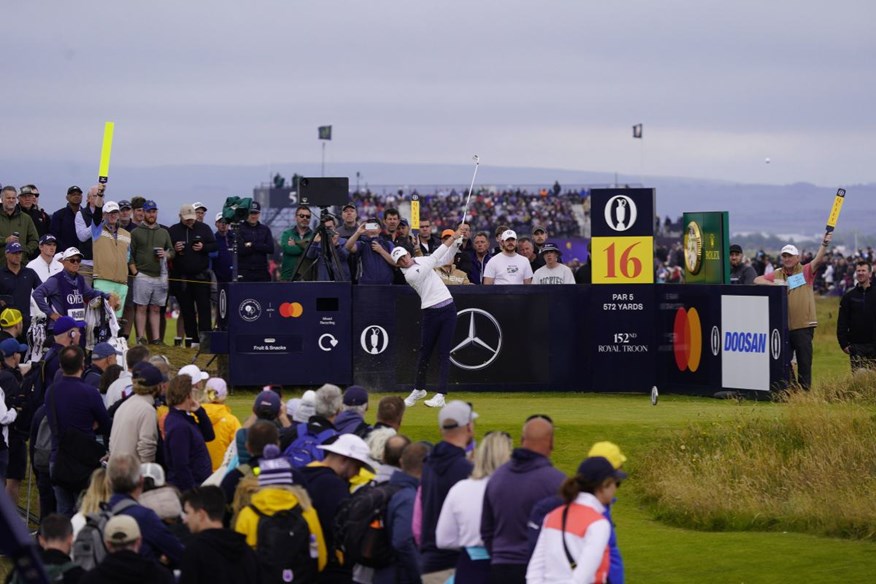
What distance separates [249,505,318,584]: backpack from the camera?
9141 mm

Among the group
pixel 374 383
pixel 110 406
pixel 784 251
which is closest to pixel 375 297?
pixel 374 383

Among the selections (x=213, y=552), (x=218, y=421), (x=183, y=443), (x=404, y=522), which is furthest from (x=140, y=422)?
(x=213, y=552)

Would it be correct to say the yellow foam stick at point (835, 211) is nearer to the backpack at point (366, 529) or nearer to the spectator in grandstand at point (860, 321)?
the spectator in grandstand at point (860, 321)

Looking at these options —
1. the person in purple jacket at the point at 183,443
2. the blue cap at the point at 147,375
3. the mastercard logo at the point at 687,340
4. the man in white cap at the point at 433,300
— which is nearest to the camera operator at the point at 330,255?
the man in white cap at the point at 433,300

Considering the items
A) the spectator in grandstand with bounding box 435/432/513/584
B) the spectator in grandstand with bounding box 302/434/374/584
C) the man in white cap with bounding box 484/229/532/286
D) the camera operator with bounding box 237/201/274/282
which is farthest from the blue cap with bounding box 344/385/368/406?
the camera operator with bounding box 237/201/274/282

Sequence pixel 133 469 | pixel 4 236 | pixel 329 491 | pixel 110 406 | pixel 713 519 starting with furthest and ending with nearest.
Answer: pixel 4 236
pixel 713 519
pixel 110 406
pixel 329 491
pixel 133 469

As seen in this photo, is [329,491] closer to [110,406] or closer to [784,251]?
[110,406]

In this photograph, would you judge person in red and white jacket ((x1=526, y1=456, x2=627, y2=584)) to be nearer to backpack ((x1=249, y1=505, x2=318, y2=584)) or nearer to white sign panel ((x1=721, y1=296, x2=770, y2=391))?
backpack ((x1=249, y1=505, x2=318, y2=584))

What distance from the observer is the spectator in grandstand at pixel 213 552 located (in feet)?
26.7

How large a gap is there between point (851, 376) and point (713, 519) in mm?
5224

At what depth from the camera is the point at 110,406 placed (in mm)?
12680

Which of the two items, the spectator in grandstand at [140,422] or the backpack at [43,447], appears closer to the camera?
the spectator in grandstand at [140,422]

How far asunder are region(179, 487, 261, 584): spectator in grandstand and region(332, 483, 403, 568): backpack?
1.06 m

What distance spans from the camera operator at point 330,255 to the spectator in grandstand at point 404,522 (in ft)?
36.4
